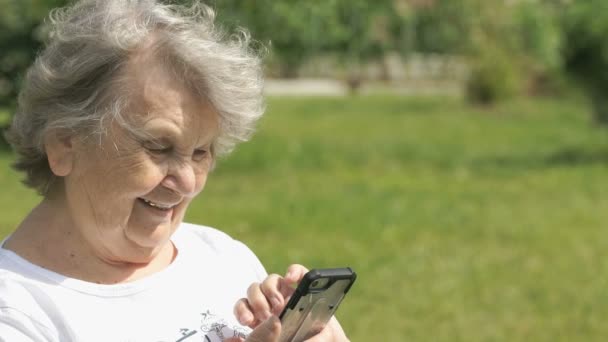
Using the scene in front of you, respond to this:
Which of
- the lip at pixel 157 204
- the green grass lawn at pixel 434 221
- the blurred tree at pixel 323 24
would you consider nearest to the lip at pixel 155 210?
the lip at pixel 157 204

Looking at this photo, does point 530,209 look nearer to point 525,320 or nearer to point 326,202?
point 326,202

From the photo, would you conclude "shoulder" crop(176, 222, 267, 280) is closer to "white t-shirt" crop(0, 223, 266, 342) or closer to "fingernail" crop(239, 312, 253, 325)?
"white t-shirt" crop(0, 223, 266, 342)

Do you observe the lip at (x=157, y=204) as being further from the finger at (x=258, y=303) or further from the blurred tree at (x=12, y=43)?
the blurred tree at (x=12, y=43)

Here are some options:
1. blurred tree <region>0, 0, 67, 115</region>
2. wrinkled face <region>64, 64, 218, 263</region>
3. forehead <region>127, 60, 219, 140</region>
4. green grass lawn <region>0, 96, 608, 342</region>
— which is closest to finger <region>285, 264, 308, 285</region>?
wrinkled face <region>64, 64, 218, 263</region>

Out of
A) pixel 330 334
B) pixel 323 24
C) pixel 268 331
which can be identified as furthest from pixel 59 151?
pixel 323 24

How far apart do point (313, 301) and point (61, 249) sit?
565 millimetres

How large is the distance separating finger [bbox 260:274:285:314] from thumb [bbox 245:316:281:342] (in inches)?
5.3

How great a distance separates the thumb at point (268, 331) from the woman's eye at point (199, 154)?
402mm

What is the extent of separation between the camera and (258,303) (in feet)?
7.34

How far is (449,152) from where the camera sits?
39.4ft

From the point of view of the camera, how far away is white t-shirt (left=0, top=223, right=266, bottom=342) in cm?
211

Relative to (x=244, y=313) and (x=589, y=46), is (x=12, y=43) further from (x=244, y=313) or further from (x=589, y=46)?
(x=244, y=313)

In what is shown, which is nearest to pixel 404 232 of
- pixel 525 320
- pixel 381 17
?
pixel 525 320

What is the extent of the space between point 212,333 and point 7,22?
36.3 ft
